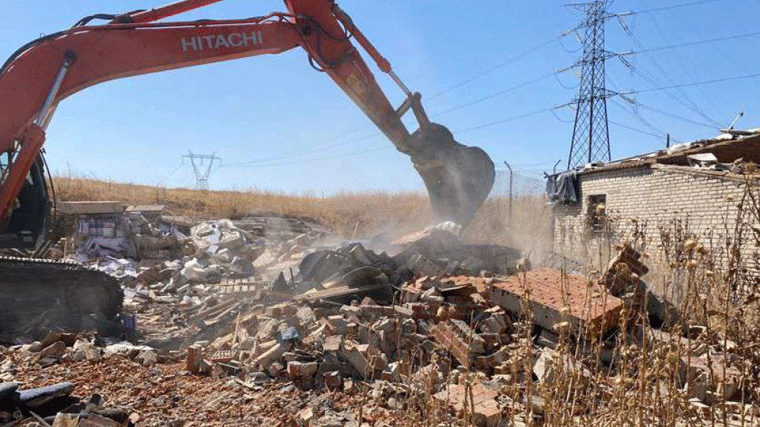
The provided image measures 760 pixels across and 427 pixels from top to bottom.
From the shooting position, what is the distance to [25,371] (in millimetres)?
5508

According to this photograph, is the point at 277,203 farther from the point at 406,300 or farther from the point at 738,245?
the point at 738,245

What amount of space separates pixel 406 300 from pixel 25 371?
392 centimetres

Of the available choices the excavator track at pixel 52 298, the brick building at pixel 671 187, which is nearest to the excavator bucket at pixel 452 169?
the brick building at pixel 671 187

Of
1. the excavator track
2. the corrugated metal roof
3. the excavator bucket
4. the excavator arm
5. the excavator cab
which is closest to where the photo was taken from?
the excavator arm

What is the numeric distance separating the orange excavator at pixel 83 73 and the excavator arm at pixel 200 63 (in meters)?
0.01

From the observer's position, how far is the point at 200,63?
8.27 meters

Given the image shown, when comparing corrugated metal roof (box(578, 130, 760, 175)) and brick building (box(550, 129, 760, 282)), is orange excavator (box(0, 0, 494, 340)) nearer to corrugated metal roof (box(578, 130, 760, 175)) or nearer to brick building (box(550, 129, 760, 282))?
brick building (box(550, 129, 760, 282))

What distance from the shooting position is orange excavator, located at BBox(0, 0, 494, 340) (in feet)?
22.9

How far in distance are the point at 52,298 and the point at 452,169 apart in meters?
6.34

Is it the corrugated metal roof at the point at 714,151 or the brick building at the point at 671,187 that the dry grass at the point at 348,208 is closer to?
the brick building at the point at 671,187

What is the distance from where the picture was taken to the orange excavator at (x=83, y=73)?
698cm

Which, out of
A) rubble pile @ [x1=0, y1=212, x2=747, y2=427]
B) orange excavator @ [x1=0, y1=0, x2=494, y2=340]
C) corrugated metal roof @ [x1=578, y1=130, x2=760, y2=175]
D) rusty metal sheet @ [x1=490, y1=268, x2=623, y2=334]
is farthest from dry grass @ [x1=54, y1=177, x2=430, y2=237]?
rusty metal sheet @ [x1=490, y1=268, x2=623, y2=334]

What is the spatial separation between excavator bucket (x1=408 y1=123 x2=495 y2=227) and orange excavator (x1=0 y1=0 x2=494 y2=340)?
3.84 ft

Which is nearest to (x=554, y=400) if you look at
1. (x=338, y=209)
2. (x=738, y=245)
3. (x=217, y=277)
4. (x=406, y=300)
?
(x=738, y=245)
